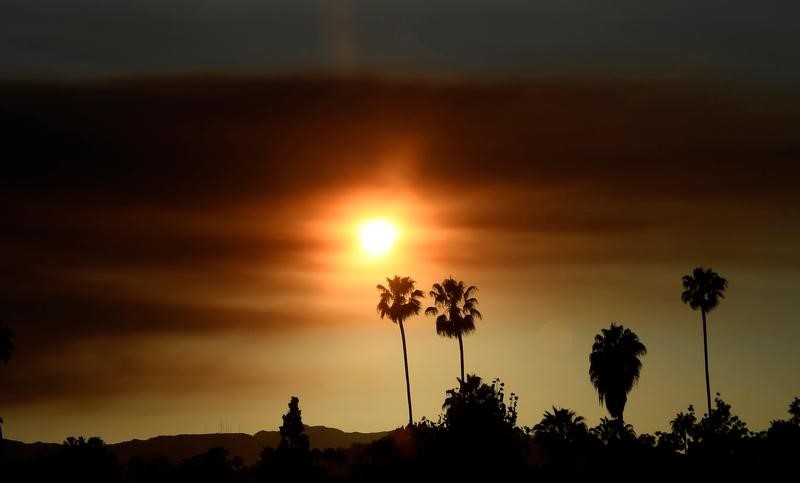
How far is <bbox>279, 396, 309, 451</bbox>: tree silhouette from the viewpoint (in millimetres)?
129375

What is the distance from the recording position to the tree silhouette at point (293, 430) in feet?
424

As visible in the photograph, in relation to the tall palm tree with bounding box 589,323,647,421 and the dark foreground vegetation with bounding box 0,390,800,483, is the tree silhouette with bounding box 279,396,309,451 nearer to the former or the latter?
the dark foreground vegetation with bounding box 0,390,800,483

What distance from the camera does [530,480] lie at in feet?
335

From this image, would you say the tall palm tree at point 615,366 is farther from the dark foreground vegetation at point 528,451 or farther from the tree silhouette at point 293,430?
the tree silhouette at point 293,430

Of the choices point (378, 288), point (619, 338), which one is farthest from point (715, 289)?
point (378, 288)

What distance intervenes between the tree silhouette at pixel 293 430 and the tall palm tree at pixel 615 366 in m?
30.7

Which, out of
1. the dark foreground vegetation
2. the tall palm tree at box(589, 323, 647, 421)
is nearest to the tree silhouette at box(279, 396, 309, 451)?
the dark foreground vegetation

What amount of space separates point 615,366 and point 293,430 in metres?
34.9

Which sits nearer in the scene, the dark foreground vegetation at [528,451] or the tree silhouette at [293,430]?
the dark foreground vegetation at [528,451]

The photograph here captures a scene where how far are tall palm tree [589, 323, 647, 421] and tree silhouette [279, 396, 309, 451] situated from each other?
30.7 metres

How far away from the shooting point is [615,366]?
117250 millimetres

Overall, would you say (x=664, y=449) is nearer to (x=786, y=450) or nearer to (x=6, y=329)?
(x=786, y=450)

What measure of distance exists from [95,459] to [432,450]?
49095 millimetres

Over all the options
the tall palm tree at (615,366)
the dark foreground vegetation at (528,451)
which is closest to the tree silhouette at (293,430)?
the dark foreground vegetation at (528,451)
